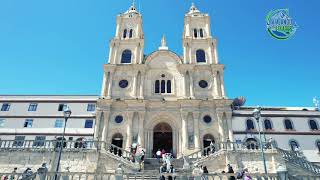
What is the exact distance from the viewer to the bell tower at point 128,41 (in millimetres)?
40844

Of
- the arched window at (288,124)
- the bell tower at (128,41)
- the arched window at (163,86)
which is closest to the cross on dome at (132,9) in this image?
the bell tower at (128,41)

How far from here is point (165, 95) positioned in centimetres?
3791

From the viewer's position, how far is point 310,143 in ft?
125

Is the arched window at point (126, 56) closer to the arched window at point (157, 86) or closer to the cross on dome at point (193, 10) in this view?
the arched window at point (157, 86)

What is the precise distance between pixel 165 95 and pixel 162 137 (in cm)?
581

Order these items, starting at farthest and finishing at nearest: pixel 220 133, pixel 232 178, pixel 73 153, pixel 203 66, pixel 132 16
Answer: pixel 132 16 → pixel 203 66 → pixel 220 133 → pixel 73 153 → pixel 232 178

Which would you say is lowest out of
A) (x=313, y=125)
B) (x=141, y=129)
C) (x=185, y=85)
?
(x=141, y=129)

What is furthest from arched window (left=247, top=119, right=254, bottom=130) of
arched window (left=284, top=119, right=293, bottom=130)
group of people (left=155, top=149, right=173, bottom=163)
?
group of people (left=155, top=149, right=173, bottom=163)

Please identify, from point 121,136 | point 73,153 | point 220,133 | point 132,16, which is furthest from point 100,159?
point 132,16

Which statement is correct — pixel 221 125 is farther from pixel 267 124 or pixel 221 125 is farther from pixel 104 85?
pixel 104 85

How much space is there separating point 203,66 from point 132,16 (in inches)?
600

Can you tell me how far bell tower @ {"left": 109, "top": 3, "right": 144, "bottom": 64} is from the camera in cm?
4084

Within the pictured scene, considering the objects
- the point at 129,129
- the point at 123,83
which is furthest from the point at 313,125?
the point at 123,83

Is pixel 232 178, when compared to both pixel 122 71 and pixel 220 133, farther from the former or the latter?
pixel 122 71
